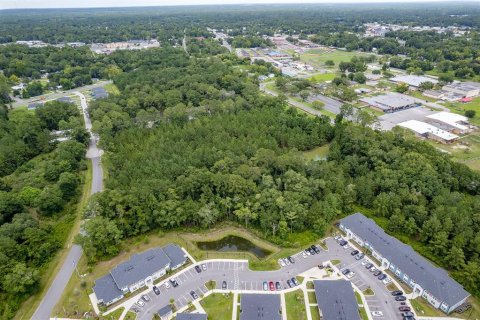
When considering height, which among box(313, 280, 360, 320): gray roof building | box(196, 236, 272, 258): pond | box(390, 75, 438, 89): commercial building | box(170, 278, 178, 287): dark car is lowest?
box(196, 236, 272, 258): pond

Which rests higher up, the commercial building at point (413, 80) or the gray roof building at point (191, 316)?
the commercial building at point (413, 80)

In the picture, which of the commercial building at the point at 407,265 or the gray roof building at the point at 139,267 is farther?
the gray roof building at the point at 139,267

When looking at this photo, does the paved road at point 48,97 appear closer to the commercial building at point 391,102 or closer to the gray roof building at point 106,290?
the gray roof building at point 106,290

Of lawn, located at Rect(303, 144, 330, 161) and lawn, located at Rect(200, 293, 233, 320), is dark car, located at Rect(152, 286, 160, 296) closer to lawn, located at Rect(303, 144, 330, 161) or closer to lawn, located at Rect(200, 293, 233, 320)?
lawn, located at Rect(200, 293, 233, 320)

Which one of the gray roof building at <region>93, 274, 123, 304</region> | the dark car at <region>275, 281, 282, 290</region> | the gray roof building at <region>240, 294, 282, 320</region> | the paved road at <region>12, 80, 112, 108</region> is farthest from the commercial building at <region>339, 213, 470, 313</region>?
the paved road at <region>12, 80, 112, 108</region>

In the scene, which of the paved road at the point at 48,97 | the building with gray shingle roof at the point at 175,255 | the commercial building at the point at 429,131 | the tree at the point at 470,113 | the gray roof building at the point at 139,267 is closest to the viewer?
the gray roof building at the point at 139,267

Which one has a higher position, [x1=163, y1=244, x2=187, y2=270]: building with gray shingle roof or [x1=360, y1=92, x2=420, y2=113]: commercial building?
[x1=360, y1=92, x2=420, y2=113]: commercial building

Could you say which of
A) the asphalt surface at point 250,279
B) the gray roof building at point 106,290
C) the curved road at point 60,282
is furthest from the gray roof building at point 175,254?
the curved road at point 60,282
